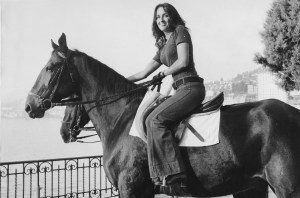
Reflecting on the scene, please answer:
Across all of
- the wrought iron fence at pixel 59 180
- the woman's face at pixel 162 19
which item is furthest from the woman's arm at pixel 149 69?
the wrought iron fence at pixel 59 180

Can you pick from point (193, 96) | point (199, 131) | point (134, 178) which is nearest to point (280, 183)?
→ point (199, 131)

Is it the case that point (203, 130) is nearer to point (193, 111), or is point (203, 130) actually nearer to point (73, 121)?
point (193, 111)

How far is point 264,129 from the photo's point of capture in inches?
153

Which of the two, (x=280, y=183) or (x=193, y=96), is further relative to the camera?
(x=193, y=96)

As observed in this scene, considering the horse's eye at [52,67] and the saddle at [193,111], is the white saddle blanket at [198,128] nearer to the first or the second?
the saddle at [193,111]

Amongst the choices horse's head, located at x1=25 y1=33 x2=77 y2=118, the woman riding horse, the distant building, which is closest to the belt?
the woman riding horse

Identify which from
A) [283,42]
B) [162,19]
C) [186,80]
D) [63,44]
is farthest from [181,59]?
[283,42]

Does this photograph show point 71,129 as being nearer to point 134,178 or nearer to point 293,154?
point 134,178

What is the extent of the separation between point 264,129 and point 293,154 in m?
0.37

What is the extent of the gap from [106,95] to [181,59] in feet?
3.35

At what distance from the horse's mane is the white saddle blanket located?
0.42m

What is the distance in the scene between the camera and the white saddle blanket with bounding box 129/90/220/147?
3.94m

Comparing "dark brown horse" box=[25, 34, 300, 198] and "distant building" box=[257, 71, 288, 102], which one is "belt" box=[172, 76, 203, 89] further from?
"distant building" box=[257, 71, 288, 102]

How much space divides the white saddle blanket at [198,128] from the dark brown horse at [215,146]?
61 millimetres
